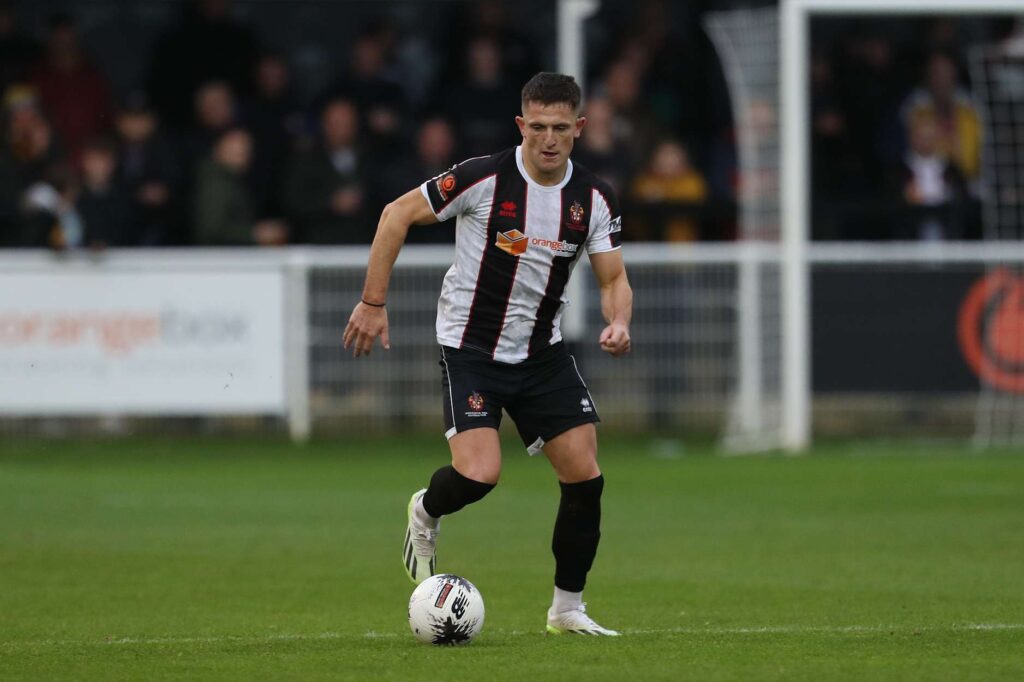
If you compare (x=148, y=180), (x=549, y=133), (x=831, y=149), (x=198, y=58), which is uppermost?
(x=198, y=58)

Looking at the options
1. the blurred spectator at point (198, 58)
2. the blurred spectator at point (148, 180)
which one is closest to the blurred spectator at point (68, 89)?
the blurred spectator at point (198, 58)

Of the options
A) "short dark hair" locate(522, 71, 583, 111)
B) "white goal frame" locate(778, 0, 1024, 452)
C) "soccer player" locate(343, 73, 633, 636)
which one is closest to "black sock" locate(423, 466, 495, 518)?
"soccer player" locate(343, 73, 633, 636)

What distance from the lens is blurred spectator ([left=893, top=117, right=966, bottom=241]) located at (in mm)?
17875

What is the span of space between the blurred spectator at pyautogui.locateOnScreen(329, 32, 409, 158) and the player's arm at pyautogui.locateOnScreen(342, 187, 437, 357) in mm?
11028

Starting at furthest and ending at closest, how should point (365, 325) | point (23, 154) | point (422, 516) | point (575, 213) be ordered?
point (23, 154) < point (422, 516) < point (575, 213) < point (365, 325)

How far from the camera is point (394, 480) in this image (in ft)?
46.8

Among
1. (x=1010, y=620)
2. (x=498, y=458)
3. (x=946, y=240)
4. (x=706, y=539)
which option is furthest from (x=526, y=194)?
(x=946, y=240)

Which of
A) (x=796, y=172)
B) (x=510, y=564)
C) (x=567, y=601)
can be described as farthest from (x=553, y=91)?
(x=796, y=172)

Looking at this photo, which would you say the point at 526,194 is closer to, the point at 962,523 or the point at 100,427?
the point at 962,523

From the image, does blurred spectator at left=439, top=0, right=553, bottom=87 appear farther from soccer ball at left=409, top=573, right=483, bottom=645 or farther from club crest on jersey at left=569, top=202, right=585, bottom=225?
soccer ball at left=409, top=573, right=483, bottom=645

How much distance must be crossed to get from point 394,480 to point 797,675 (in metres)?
8.30

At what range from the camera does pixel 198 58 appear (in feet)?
63.6

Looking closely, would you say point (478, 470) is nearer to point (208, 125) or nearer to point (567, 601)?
point (567, 601)

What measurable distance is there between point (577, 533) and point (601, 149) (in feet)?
34.7
